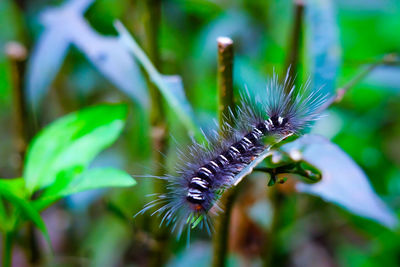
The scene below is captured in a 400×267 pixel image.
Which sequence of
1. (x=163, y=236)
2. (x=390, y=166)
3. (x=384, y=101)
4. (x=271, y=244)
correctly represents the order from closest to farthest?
1. (x=163, y=236)
2. (x=271, y=244)
3. (x=390, y=166)
4. (x=384, y=101)

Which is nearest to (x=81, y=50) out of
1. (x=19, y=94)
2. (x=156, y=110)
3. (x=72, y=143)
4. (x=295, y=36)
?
(x=19, y=94)

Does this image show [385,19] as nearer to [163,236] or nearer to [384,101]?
[384,101]

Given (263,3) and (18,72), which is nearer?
(18,72)

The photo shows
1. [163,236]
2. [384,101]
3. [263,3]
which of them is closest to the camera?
[163,236]

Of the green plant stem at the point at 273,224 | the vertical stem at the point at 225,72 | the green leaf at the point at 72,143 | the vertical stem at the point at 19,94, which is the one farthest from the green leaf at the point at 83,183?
the green plant stem at the point at 273,224

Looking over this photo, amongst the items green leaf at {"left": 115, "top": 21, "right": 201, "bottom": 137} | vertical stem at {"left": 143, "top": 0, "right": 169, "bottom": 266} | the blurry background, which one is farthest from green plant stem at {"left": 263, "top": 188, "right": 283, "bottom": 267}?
green leaf at {"left": 115, "top": 21, "right": 201, "bottom": 137}

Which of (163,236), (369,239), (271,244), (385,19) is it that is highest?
(385,19)

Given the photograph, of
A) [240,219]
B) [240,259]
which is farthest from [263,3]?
[240,259]
